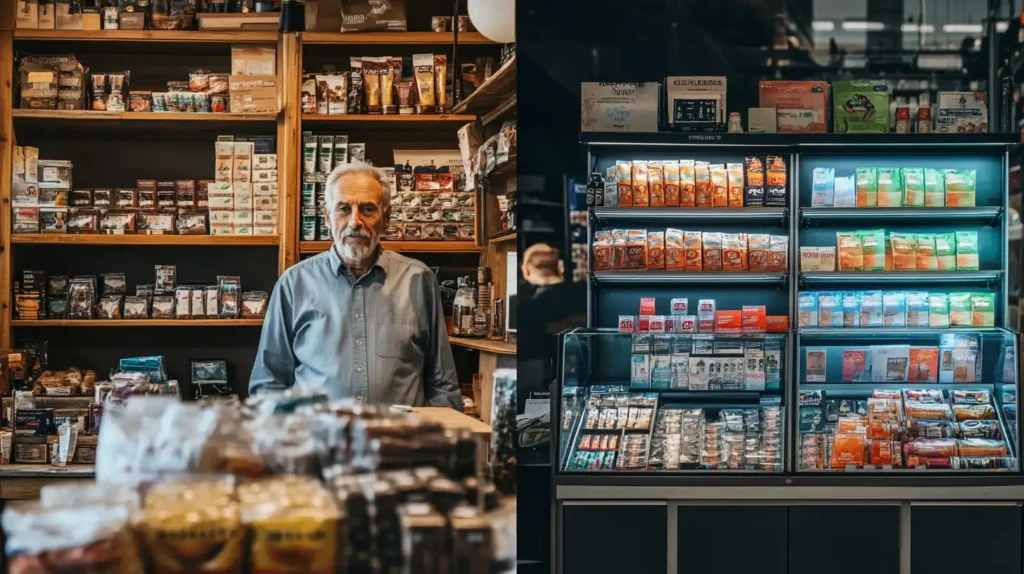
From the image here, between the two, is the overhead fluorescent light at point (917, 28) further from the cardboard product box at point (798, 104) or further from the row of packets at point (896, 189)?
the row of packets at point (896, 189)

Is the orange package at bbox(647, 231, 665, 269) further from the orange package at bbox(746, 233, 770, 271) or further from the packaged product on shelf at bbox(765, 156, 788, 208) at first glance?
the packaged product on shelf at bbox(765, 156, 788, 208)

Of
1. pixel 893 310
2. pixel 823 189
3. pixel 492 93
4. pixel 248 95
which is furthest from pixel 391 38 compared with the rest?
pixel 893 310

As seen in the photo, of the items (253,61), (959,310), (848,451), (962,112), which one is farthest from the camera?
(253,61)

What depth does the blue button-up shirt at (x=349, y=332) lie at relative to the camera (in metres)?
3.21

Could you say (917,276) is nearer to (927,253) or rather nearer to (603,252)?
(927,253)

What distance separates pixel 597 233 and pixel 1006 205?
5.68 feet

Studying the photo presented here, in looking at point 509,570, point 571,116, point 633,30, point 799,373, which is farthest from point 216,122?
point 509,570

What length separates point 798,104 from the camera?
466cm

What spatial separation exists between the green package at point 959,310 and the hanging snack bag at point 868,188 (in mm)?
545

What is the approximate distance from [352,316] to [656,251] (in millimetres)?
1757

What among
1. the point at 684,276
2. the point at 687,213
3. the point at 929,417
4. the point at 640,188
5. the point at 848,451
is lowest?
the point at 848,451

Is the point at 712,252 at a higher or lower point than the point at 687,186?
lower

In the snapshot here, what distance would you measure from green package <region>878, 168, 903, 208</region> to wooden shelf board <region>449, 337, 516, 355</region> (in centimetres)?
170

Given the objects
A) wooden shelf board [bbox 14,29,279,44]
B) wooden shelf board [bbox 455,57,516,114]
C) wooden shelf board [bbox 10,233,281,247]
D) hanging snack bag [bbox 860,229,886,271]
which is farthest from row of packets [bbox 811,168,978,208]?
wooden shelf board [bbox 14,29,279,44]
